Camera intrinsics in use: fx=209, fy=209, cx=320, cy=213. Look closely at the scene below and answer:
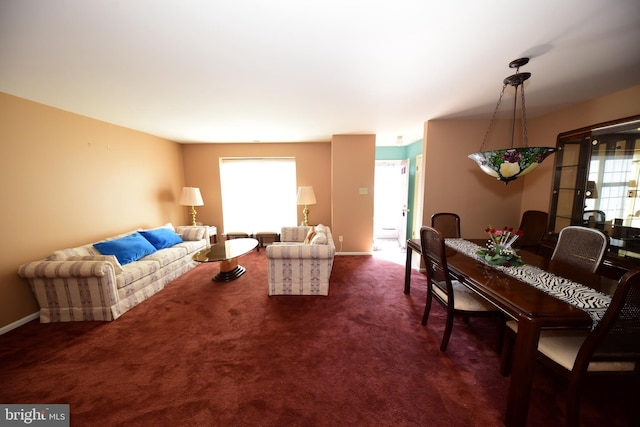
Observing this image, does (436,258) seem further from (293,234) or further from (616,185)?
(293,234)

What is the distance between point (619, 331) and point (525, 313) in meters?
0.41

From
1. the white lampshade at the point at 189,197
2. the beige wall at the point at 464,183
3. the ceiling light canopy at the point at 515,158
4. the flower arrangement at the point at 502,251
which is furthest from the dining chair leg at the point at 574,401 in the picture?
the white lampshade at the point at 189,197

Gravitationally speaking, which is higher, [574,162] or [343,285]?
[574,162]

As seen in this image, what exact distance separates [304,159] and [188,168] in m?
2.65

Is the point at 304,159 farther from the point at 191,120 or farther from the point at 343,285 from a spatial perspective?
the point at 343,285

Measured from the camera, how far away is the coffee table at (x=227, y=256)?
3.01 m

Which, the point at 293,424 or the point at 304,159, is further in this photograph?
the point at 304,159

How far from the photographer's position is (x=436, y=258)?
5.95ft

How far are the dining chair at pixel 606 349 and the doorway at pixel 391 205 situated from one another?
3.40 metres

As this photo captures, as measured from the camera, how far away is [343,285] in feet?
9.99

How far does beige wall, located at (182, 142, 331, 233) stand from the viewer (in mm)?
4711

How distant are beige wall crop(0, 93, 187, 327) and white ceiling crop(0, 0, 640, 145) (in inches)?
12.4

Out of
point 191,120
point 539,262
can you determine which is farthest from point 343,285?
point 191,120

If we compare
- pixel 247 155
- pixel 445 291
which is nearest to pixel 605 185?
pixel 445 291
